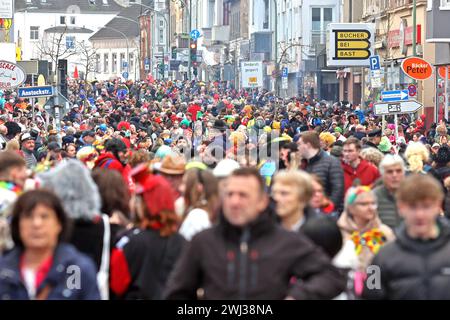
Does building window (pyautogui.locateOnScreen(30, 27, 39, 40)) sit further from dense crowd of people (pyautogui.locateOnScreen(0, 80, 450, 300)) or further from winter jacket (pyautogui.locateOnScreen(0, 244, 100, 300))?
winter jacket (pyautogui.locateOnScreen(0, 244, 100, 300))

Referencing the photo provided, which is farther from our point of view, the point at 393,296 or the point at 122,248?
the point at 122,248

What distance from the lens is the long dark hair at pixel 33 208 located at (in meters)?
6.96

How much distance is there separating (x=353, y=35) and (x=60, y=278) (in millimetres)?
34560

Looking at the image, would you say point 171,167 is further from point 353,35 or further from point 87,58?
point 87,58

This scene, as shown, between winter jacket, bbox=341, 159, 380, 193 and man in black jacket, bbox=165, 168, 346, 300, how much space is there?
A: 23.4 ft

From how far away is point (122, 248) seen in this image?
8172mm

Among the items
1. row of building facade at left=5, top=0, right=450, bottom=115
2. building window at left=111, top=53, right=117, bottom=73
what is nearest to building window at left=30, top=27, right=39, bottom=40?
row of building facade at left=5, top=0, right=450, bottom=115

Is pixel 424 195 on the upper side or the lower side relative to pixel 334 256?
upper

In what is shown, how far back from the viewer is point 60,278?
695cm

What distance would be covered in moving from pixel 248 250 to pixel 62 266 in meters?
0.90

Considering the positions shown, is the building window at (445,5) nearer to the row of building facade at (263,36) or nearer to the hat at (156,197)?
the row of building facade at (263,36)

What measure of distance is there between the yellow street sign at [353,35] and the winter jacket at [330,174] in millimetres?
26810

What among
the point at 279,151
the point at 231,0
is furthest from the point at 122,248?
the point at 231,0

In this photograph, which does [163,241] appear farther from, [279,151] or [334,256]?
[279,151]
